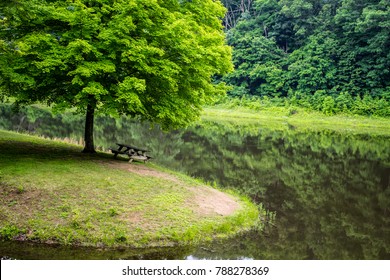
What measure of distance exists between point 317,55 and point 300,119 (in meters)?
14.2

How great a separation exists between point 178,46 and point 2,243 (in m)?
10.2

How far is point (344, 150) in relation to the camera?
122ft

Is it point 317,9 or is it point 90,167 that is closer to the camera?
point 90,167

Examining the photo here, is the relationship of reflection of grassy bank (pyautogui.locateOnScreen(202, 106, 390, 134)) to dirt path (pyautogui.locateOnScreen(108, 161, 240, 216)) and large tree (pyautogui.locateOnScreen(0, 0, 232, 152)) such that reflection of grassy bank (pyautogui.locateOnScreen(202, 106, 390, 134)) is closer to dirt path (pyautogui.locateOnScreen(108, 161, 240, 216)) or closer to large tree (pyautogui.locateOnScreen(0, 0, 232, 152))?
dirt path (pyautogui.locateOnScreen(108, 161, 240, 216))

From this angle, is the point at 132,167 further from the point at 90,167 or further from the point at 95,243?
the point at 95,243

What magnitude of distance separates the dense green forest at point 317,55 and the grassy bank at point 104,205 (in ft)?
179

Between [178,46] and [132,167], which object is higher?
[178,46]

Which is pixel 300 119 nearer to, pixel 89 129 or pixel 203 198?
pixel 89 129

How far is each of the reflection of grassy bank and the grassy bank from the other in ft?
143

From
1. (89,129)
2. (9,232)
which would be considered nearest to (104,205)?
(9,232)

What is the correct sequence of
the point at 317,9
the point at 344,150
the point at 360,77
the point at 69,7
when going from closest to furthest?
the point at 69,7, the point at 344,150, the point at 360,77, the point at 317,9

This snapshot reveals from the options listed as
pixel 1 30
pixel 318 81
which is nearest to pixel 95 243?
pixel 1 30

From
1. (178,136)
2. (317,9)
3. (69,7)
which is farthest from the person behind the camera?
(317,9)

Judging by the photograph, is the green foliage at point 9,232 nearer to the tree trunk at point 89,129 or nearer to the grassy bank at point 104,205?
the grassy bank at point 104,205
